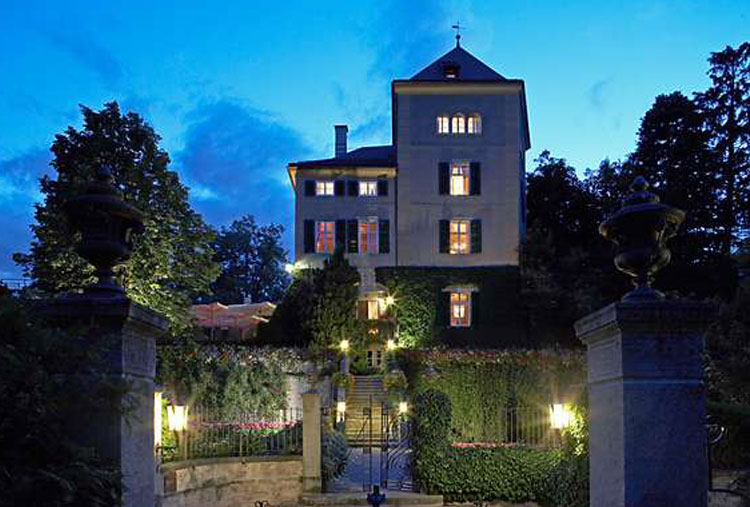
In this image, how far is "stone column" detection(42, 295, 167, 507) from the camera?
4.64 m

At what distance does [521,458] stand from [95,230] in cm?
1070

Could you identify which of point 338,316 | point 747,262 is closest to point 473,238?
point 338,316

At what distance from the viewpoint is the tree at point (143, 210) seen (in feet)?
65.9

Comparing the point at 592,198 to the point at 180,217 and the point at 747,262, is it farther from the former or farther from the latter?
the point at 747,262

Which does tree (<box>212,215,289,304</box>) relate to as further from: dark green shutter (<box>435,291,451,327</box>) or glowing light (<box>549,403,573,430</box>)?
glowing light (<box>549,403,573,430</box>)

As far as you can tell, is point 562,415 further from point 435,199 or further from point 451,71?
point 451,71

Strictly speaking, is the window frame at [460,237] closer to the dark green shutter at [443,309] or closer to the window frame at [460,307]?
the window frame at [460,307]

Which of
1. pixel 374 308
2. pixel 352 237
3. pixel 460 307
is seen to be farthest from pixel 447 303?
pixel 352 237

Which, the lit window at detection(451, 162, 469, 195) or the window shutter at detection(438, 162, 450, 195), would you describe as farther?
the lit window at detection(451, 162, 469, 195)

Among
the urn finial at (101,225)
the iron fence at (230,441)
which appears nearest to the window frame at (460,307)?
the iron fence at (230,441)

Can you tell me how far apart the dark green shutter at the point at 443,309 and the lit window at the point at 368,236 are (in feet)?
12.0

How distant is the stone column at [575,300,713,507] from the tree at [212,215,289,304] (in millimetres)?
52855

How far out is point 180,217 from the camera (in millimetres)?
22031

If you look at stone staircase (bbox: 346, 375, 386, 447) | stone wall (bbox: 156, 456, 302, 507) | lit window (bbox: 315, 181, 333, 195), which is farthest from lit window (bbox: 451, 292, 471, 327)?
stone wall (bbox: 156, 456, 302, 507)
